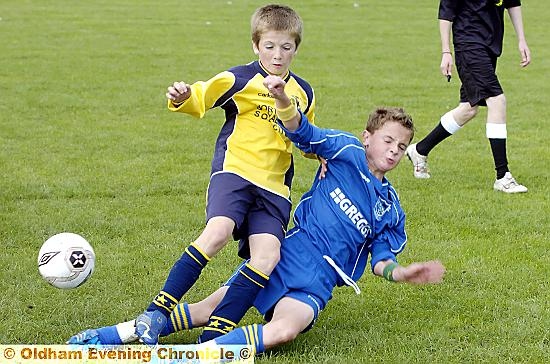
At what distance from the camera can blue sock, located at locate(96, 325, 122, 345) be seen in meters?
4.52

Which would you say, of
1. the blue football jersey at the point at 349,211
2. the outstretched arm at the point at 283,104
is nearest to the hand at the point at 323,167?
the blue football jersey at the point at 349,211

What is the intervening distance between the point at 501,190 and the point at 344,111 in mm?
4174

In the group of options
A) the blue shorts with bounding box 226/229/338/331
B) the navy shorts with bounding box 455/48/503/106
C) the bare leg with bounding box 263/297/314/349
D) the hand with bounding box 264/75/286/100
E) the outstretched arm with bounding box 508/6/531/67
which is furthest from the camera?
the outstretched arm with bounding box 508/6/531/67

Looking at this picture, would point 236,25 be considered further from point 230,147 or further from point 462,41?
point 230,147

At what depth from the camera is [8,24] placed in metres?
Result: 21.7

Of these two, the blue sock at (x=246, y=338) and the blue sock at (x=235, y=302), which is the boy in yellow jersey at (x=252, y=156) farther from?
the blue sock at (x=246, y=338)

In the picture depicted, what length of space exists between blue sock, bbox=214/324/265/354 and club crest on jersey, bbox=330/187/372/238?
805mm

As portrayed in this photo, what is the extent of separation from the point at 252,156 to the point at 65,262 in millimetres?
1112

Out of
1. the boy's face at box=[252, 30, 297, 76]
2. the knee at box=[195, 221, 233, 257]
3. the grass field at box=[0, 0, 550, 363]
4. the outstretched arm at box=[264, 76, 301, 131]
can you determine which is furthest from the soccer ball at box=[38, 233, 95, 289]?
the boy's face at box=[252, 30, 297, 76]

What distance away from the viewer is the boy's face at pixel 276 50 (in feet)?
16.2

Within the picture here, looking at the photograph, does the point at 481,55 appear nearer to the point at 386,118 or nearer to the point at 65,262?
the point at 386,118

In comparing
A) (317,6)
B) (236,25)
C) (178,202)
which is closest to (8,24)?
(236,25)

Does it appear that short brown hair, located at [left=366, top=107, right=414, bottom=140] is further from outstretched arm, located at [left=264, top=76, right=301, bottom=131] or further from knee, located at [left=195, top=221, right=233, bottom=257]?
knee, located at [left=195, top=221, right=233, bottom=257]

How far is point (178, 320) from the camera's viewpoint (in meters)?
4.81
